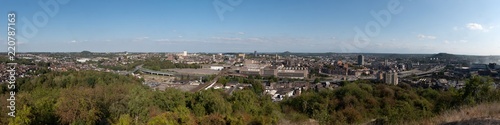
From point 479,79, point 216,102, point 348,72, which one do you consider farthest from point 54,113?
point 348,72

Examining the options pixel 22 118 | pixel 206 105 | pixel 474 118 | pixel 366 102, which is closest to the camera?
pixel 474 118

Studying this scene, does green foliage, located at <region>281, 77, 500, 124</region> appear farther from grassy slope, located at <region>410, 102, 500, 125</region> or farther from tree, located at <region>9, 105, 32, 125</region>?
tree, located at <region>9, 105, 32, 125</region>

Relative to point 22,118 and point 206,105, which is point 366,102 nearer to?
point 206,105

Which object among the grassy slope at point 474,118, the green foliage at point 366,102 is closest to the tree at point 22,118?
the grassy slope at point 474,118

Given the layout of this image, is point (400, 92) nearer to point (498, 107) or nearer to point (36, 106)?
point (498, 107)

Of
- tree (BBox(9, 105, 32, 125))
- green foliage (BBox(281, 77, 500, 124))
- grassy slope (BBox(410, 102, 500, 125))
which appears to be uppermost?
grassy slope (BBox(410, 102, 500, 125))

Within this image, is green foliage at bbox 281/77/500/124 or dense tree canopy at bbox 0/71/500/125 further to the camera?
green foliage at bbox 281/77/500/124

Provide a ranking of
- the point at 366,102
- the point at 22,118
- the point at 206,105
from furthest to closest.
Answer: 1. the point at 366,102
2. the point at 206,105
3. the point at 22,118

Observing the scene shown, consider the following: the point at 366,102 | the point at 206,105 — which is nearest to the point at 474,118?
the point at 206,105

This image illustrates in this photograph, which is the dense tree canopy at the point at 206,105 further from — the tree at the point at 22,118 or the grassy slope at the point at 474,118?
the grassy slope at the point at 474,118

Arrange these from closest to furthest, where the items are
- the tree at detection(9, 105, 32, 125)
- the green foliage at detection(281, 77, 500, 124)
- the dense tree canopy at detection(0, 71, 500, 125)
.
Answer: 1. the tree at detection(9, 105, 32, 125)
2. the dense tree canopy at detection(0, 71, 500, 125)
3. the green foliage at detection(281, 77, 500, 124)

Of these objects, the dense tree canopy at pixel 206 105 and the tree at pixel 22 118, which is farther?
the dense tree canopy at pixel 206 105

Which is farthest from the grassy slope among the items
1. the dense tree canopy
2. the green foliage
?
the green foliage
